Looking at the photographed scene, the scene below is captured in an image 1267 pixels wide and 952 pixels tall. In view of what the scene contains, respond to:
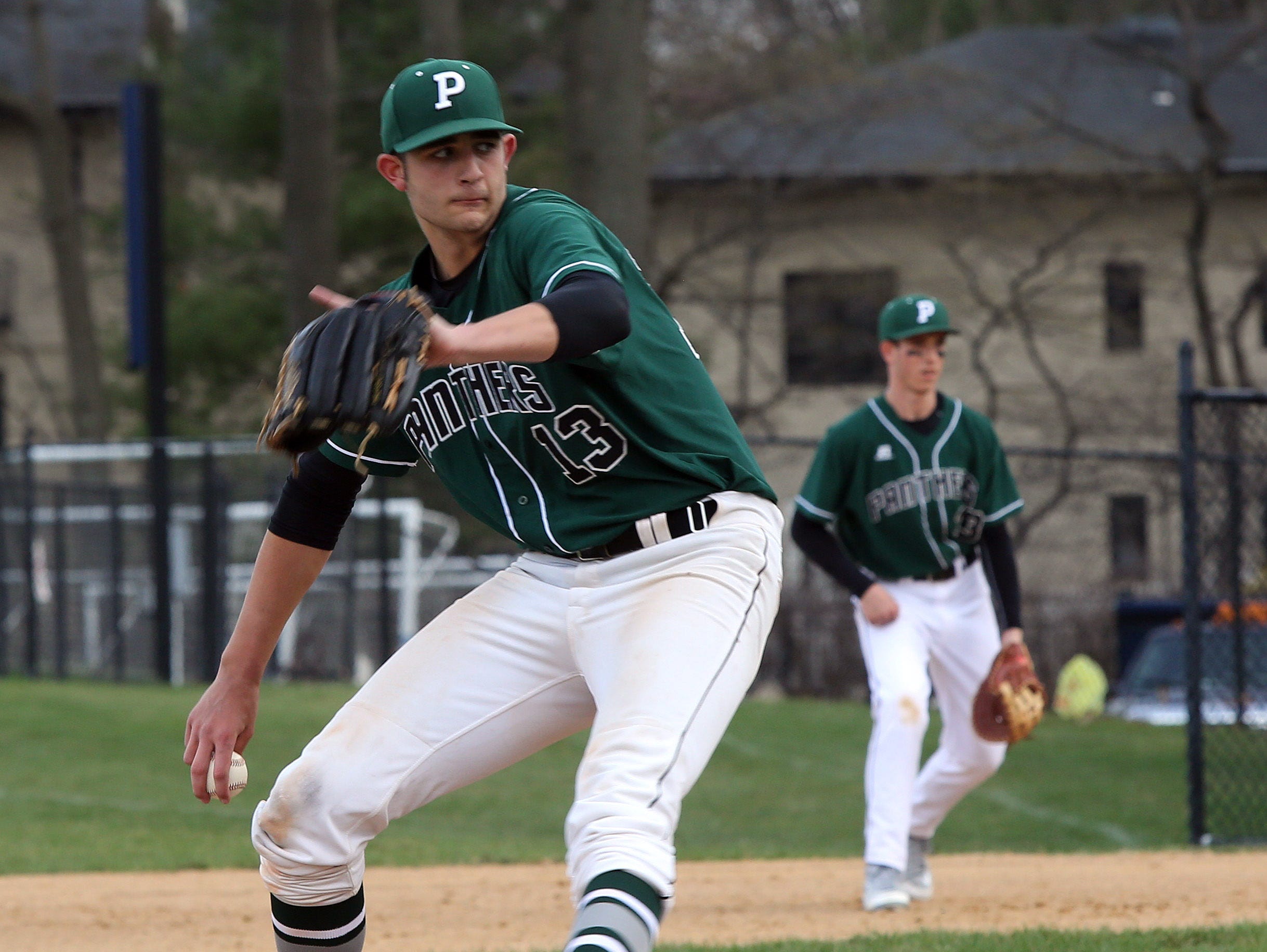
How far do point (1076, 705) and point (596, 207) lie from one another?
6.04m

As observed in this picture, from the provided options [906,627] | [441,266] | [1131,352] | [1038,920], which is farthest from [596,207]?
[1131,352]

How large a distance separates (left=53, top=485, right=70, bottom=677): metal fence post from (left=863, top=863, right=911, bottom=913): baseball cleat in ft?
37.8

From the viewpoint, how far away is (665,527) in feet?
10.7

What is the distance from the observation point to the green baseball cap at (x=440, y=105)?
3.09m

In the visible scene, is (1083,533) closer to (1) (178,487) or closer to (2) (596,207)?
(2) (596,207)

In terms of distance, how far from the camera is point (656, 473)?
3250mm

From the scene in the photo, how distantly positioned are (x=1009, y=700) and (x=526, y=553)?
304 cm

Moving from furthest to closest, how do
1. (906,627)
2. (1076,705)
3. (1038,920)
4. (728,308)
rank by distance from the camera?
(728,308)
(1076,705)
(906,627)
(1038,920)

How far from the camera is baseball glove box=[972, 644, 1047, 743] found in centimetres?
603

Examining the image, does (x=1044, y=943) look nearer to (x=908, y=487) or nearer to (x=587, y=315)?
(x=908, y=487)

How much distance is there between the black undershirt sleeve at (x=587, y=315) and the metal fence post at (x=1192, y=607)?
542cm

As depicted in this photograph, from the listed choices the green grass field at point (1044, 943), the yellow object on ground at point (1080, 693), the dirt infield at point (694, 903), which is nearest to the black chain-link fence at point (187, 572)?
the yellow object on ground at point (1080, 693)

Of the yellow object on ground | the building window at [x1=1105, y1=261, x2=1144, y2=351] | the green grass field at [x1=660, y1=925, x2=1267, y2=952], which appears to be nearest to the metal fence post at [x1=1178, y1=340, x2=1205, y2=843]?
the green grass field at [x1=660, y1=925, x2=1267, y2=952]

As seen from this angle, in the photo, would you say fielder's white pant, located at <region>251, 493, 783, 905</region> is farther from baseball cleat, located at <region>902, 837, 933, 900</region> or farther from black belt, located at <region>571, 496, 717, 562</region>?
baseball cleat, located at <region>902, 837, 933, 900</region>
